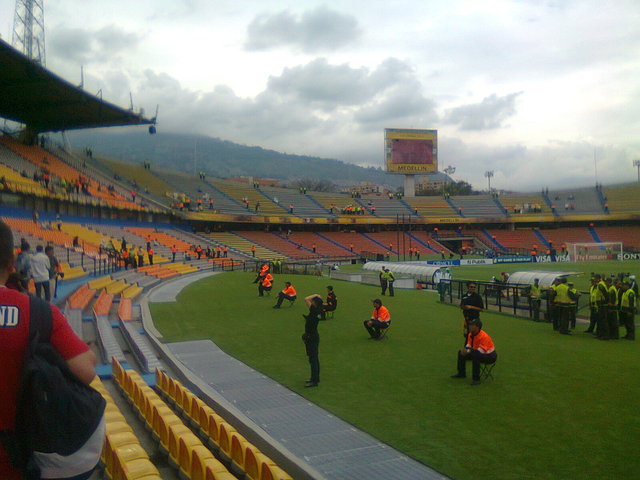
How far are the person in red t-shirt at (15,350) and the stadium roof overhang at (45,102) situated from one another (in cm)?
2707

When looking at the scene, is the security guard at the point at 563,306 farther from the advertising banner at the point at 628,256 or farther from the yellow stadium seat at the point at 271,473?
the advertising banner at the point at 628,256

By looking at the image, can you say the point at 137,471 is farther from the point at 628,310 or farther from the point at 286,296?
the point at 286,296

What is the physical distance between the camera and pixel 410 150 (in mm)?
70938

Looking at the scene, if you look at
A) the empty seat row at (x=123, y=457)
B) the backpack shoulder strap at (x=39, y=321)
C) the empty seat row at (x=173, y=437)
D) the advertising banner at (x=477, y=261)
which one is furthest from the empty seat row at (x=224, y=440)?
the advertising banner at (x=477, y=261)

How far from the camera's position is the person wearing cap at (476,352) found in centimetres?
843

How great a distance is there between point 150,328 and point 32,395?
491 inches

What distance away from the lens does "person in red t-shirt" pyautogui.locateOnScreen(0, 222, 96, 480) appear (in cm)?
199

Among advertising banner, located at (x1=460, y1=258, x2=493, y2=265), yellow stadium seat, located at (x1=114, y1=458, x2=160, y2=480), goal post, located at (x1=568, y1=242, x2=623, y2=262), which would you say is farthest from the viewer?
goal post, located at (x1=568, y1=242, x2=623, y2=262)

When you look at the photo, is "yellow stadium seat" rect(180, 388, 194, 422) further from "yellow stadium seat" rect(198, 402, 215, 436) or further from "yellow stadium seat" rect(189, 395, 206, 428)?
"yellow stadium seat" rect(198, 402, 215, 436)

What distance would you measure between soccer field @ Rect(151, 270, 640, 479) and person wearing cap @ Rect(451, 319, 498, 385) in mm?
243

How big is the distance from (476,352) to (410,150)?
6499cm

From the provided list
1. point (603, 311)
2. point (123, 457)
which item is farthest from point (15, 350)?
point (603, 311)

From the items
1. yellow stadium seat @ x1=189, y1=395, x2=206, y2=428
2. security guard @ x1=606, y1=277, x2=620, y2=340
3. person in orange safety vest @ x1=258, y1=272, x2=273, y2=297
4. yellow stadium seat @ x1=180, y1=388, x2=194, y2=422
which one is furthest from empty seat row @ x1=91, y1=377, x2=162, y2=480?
person in orange safety vest @ x1=258, y1=272, x2=273, y2=297

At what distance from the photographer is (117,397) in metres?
7.77
